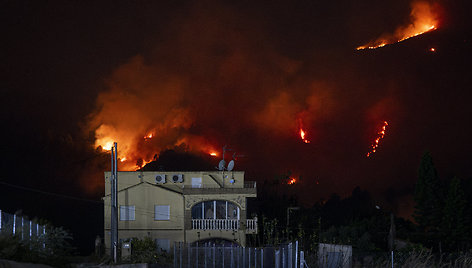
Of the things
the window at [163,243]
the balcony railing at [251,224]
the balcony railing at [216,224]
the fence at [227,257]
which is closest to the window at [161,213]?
the window at [163,243]

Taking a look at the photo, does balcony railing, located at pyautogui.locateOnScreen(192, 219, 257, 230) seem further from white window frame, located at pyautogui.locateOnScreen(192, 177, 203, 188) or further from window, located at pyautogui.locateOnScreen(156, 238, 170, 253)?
white window frame, located at pyautogui.locateOnScreen(192, 177, 203, 188)

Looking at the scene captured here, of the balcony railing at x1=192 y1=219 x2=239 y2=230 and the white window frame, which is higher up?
the white window frame

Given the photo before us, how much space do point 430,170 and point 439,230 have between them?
574cm

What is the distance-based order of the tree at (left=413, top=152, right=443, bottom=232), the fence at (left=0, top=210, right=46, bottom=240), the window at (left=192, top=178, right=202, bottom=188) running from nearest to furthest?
the fence at (left=0, top=210, right=46, bottom=240) → the window at (left=192, top=178, right=202, bottom=188) → the tree at (left=413, top=152, right=443, bottom=232)

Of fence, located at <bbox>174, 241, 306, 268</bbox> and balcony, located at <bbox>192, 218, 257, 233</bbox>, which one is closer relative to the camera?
fence, located at <bbox>174, 241, 306, 268</bbox>

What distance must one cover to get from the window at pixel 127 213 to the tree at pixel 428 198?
1048 inches

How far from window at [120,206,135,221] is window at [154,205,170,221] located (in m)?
1.31

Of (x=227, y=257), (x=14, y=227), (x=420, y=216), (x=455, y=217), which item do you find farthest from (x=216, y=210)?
(x=455, y=217)

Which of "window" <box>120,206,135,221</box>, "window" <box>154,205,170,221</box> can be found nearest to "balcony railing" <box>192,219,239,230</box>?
"window" <box>154,205,170,221</box>

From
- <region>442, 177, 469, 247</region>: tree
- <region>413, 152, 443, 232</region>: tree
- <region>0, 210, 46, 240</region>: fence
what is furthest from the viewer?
<region>413, 152, 443, 232</region>: tree

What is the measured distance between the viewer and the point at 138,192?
3512cm

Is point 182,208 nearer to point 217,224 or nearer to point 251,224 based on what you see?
point 217,224

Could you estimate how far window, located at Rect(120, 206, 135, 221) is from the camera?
3512cm

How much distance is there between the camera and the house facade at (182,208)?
3481cm
